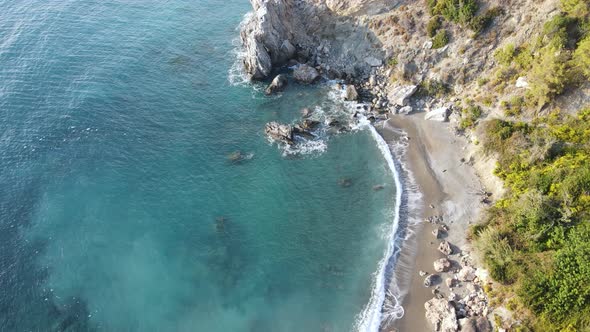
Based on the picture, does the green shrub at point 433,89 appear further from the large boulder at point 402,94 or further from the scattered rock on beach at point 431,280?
the scattered rock on beach at point 431,280

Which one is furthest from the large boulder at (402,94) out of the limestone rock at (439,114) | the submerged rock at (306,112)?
the submerged rock at (306,112)

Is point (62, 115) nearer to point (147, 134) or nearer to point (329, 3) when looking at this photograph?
point (147, 134)

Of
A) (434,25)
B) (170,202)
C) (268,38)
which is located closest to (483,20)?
(434,25)

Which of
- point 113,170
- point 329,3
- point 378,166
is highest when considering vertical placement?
point 329,3

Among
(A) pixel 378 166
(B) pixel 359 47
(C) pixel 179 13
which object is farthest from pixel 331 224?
(C) pixel 179 13

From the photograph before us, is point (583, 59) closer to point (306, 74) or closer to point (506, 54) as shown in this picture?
point (506, 54)
